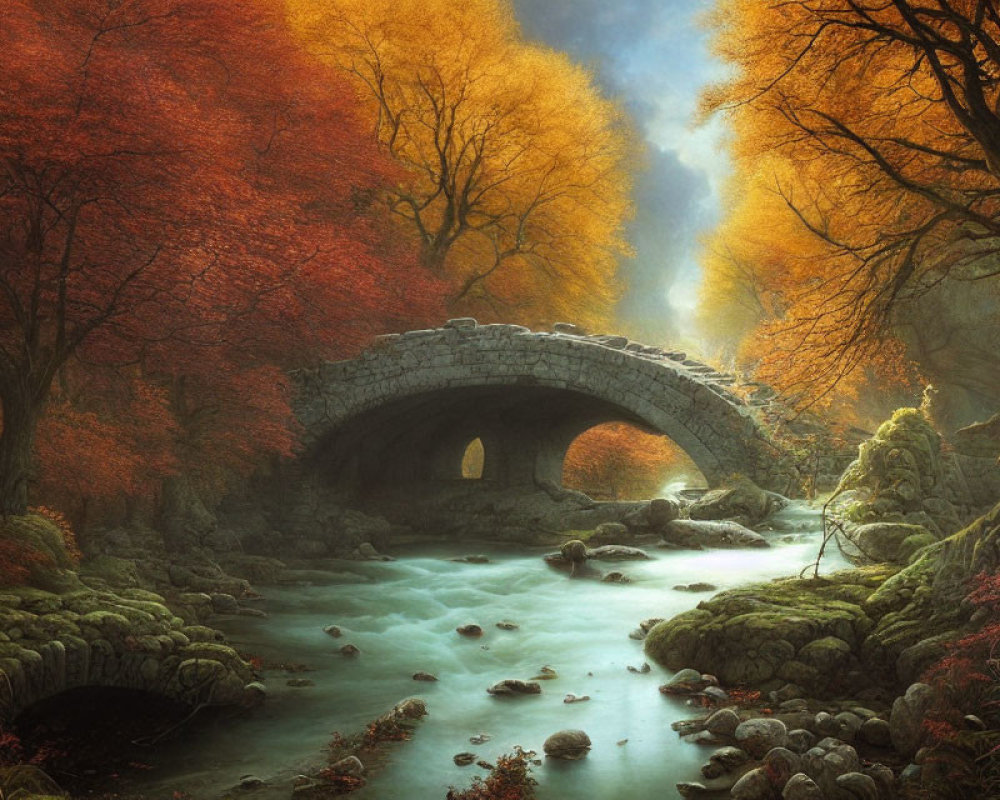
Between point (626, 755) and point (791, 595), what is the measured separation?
8.01 feet

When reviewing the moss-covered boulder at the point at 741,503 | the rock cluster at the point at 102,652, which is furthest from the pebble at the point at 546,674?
the moss-covered boulder at the point at 741,503

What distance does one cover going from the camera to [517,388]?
17.8 metres

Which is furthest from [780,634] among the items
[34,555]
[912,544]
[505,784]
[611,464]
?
[611,464]

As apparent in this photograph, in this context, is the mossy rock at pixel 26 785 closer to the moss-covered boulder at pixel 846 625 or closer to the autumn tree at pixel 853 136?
the moss-covered boulder at pixel 846 625

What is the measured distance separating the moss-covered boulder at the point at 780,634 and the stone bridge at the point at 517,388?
23.8ft

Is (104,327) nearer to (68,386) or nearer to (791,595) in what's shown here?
(68,386)

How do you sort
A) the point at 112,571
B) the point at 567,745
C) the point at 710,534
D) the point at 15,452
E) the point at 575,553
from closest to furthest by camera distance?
the point at 567,745 → the point at 15,452 → the point at 112,571 → the point at 575,553 → the point at 710,534

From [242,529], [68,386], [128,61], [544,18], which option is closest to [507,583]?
[242,529]

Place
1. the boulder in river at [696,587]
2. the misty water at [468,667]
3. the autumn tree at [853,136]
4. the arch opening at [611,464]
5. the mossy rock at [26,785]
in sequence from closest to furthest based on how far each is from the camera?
1. the mossy rock at [26,785]
2. the misty water at [468,667]
3. the autumn tree at [853,136]
4. the boulder in river at [696,587]
5. the arch opening at [611,464]

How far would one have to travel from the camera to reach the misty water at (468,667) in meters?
6.40

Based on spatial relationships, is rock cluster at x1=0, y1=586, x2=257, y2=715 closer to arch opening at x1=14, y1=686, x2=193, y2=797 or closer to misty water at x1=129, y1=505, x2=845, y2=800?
arch opening at x1=14, y1=686, x2=193, y2=797

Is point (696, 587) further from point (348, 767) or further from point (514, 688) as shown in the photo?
point (348, 767)

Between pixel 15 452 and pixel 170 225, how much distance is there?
2.60 meters

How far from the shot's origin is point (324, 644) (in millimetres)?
10055
